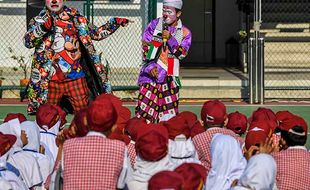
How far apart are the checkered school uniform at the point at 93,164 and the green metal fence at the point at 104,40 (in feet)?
37.4

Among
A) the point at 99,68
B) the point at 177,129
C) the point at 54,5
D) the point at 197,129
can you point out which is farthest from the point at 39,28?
the point at 177,129

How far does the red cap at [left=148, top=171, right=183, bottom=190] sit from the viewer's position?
504 centimetres

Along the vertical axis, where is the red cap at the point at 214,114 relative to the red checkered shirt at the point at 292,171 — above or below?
above

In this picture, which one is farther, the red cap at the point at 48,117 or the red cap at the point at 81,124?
the red cap at the point at 48,117

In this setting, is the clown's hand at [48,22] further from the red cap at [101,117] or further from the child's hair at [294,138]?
the red cap at [101,117]

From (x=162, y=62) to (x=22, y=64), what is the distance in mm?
7068

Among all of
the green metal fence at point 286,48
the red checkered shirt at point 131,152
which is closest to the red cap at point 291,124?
the red checkered shirt at point 131,152

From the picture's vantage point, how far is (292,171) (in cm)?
676

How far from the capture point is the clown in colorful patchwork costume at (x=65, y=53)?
1155cm

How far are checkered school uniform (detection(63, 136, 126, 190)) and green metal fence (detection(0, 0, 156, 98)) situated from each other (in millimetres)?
11403

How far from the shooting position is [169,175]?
509 centimetres

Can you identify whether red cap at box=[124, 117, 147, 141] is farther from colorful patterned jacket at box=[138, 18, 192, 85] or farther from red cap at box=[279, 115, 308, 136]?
colorful patterned jacket at box=[138, 18, 192, 85]

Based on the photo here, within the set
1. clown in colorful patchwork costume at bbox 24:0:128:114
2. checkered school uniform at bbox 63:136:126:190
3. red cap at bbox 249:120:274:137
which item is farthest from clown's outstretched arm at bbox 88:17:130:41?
checkered school uniform at bbox 63:136:126:190

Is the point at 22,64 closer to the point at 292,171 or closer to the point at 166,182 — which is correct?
the point at 292,171
